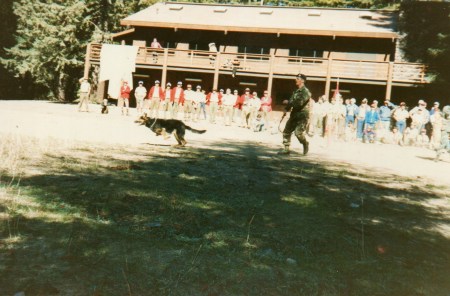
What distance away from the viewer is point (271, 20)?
2820 centimetres

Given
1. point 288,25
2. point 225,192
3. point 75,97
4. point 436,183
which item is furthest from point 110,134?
point 75,97

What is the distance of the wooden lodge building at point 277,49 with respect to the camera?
24.2 metres

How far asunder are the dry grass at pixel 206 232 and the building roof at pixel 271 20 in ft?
68.1

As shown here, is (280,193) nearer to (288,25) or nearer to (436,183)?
(436,183)

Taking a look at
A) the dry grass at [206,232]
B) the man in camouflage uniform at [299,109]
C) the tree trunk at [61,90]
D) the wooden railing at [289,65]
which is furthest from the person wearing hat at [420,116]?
the tree trunk at [61,90]

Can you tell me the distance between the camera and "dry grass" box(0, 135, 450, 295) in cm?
290

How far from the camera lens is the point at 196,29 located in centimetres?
2842

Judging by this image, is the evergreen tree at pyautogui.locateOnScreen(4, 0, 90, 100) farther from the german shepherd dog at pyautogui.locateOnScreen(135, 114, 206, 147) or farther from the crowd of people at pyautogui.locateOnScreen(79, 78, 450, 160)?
the german shepherd dog at pyautogui.locateOnScreen(135, 114, 206, 147)

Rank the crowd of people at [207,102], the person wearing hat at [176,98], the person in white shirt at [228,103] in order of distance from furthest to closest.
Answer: the person in white shirt at [228,103] → the person wearing hat at [176,98] → the crowd of people at [207,102]

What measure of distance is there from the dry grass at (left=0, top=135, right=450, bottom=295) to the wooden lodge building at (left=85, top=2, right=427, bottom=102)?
1847cm

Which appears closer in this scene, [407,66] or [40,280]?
[40,280]

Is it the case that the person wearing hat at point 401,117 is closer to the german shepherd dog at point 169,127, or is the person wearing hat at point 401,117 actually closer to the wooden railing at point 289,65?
the wooden railing at point 289,65

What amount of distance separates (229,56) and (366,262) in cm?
2477

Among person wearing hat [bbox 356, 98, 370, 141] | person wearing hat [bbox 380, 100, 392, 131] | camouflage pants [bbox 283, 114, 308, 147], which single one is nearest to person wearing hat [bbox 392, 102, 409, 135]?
person wearing hat [bbox 380, 100, 392, 131]
